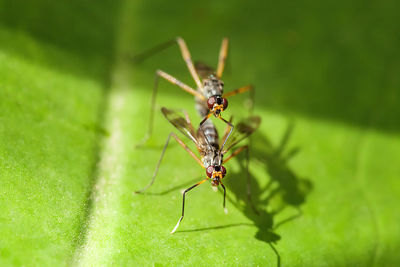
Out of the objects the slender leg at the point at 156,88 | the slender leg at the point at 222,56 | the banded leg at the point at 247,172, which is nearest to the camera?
the banded leg at the point at 247,172

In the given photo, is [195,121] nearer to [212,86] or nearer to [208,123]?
[208,123]

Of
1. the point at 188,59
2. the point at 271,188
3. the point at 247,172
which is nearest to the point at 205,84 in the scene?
the point at 188,59

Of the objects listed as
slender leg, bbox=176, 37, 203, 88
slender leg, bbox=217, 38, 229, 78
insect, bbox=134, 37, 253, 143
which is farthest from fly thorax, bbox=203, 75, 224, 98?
slender leg, bbox=217, 38, 229, 78

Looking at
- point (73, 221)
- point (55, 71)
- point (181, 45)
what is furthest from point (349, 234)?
point (55, 71)

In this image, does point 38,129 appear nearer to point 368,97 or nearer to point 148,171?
point 148,171

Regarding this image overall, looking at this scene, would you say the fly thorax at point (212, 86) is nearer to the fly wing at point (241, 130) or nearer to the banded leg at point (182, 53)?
the banded leg at point (182, 53)

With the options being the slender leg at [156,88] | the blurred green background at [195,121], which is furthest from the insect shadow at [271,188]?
the slender leg at [156,88]
